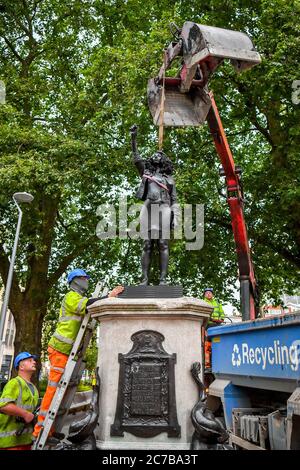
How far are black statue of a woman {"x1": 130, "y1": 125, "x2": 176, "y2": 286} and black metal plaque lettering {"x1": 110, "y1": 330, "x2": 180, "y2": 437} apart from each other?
37.0 inches

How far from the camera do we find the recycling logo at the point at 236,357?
20.5 ft

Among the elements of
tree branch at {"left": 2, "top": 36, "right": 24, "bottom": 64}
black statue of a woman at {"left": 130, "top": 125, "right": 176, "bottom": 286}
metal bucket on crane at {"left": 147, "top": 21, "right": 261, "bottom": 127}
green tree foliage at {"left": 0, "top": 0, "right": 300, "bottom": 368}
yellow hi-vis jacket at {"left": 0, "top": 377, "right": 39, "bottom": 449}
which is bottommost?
yellow hi-vis jacket at {"left": 0, "top": 377, "right": 39, "bottom": 449}

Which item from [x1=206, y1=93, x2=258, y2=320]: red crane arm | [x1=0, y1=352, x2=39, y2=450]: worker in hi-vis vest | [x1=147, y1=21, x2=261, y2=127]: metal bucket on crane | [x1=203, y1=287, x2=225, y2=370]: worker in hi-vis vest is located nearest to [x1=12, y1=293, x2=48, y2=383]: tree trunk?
[x1=203, y1=287, x2=225, y2=370]: worker in hi-vis vest

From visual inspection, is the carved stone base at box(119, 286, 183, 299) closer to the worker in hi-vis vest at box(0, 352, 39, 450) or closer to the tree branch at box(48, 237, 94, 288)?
the worker in hi-vis vest at box(0, 352, 39, 450)

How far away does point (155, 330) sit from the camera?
520 cm

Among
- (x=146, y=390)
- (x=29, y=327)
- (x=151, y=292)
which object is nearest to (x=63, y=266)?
(x=29, y=327)

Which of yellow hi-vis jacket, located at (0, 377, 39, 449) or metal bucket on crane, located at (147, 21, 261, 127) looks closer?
yellow hi-vis jacket, located at (0, 377, 39, 449)

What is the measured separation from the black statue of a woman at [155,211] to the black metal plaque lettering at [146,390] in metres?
0.94

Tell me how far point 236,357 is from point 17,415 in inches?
123

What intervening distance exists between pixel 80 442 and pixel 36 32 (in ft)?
58.3

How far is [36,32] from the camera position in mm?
18766

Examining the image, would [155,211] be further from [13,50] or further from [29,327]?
[13,50]

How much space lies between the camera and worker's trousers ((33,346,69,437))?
558 cm

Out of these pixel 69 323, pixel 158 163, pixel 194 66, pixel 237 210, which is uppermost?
pixel 194 66
